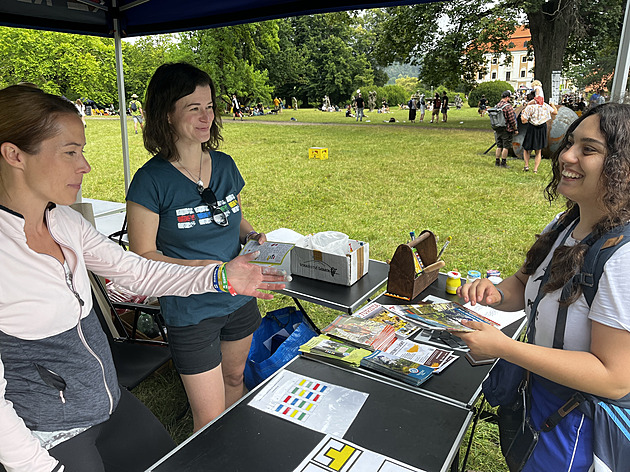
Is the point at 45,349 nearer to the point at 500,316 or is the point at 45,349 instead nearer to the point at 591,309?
the point at 591,309

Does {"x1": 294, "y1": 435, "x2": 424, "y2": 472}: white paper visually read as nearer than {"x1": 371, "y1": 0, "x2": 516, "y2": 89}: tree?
Yes

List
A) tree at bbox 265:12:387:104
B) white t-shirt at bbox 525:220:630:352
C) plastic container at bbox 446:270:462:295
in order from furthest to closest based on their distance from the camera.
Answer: tree at bbox 265:12:387:104
plastic container at bbox 446:270:462:295
white t-shirt at bbox 525:220:630:352

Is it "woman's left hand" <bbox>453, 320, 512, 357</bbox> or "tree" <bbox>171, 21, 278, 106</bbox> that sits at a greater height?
"tree" <bbox>171, 21, 278, 106</bbox>

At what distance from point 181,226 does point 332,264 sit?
89cm

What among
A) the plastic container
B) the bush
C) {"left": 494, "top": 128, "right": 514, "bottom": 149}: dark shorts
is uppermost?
the bush

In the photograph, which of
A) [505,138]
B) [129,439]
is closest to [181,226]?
Result: [129,439]

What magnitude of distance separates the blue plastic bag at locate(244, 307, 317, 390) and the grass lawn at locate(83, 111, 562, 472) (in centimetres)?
54

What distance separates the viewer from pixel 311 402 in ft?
4.88

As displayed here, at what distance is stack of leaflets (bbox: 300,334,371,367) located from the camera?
1.70 meters

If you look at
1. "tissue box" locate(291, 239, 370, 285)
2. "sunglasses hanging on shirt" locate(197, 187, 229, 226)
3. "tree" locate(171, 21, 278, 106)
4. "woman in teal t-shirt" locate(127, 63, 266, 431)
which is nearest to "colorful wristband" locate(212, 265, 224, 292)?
"woman in teal t-shirt" locate(127, 63, 266, 431)

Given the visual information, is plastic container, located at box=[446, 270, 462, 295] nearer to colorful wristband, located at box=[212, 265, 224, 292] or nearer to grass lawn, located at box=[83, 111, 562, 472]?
grass lawn, located at box=[83, 111, 562, 472]

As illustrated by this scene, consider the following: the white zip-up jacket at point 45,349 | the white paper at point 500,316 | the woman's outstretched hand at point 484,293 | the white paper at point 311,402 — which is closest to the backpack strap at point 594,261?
the woman's outstretched hand at point 484,293

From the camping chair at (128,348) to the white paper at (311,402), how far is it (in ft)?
3.49

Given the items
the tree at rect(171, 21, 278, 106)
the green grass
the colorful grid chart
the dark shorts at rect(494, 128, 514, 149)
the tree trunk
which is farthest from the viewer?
the tree at rect(171, 21, 278, 106)
